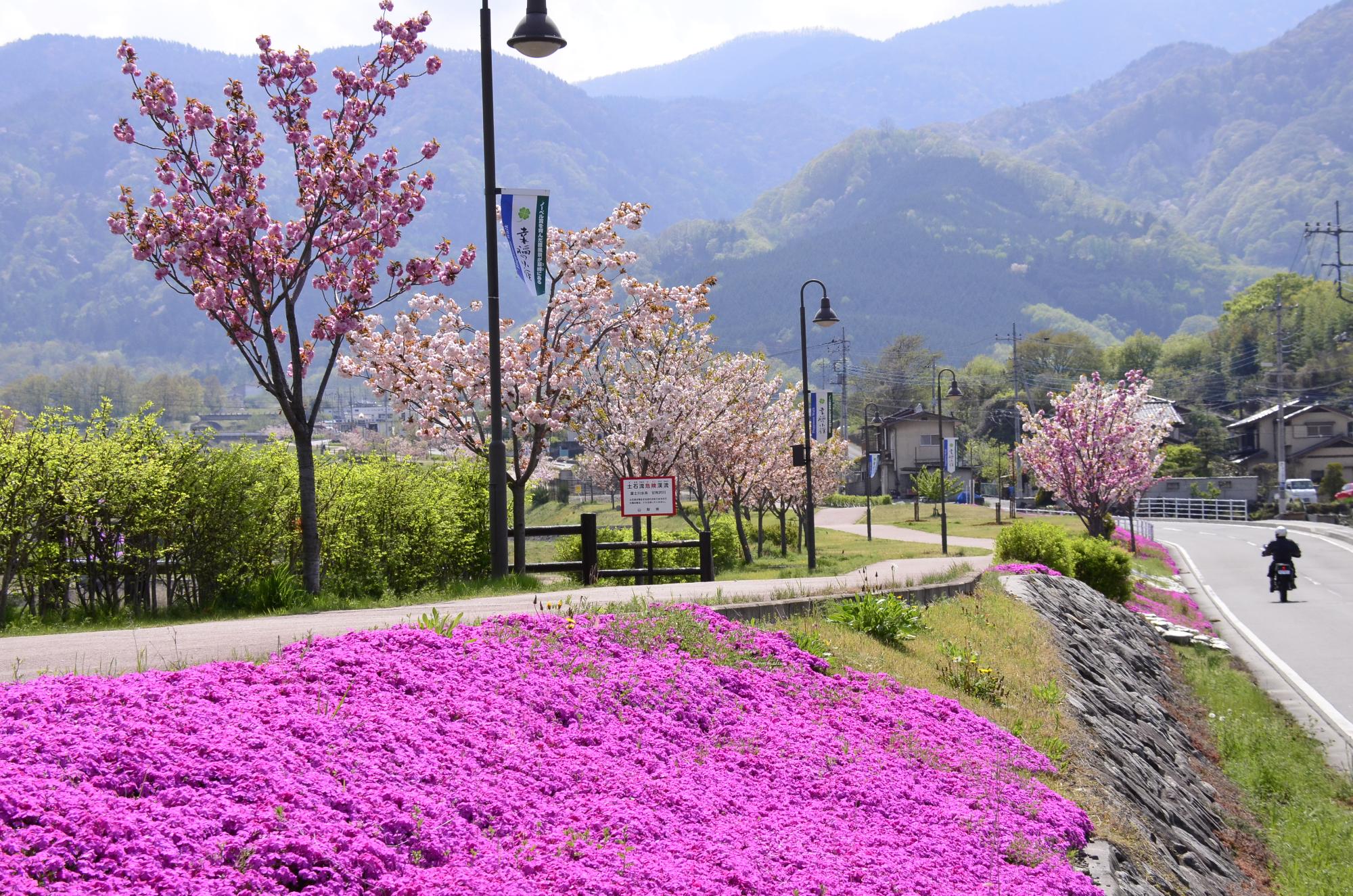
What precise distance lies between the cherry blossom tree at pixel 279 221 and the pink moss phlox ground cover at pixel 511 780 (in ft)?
24.7

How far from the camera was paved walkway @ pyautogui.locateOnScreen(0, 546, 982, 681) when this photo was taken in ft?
23.0

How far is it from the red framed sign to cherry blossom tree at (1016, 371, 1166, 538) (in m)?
24.6

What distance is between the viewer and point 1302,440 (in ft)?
326

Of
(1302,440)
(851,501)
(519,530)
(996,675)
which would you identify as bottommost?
(851,501)

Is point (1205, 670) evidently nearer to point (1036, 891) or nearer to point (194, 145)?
point (1036, 891)

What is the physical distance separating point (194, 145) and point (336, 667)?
10.1m

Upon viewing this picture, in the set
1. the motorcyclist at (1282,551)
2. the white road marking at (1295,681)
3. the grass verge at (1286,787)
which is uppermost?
the motorcyclist at (1282,551)

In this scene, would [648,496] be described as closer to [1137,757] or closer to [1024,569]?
[1024,569]

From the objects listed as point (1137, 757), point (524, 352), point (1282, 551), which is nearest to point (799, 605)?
point (1137, 757)

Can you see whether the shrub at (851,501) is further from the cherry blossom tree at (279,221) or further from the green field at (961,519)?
the cherry blossom tree at (279,221)

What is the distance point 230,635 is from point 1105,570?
2007 centimetres

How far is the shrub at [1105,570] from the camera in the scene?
24.1 metres

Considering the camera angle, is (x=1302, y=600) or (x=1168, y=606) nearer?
(x=1168, y=606)

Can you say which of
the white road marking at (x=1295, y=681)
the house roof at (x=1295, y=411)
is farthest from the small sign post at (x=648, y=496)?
the house roof at (x=1295, y=411)
